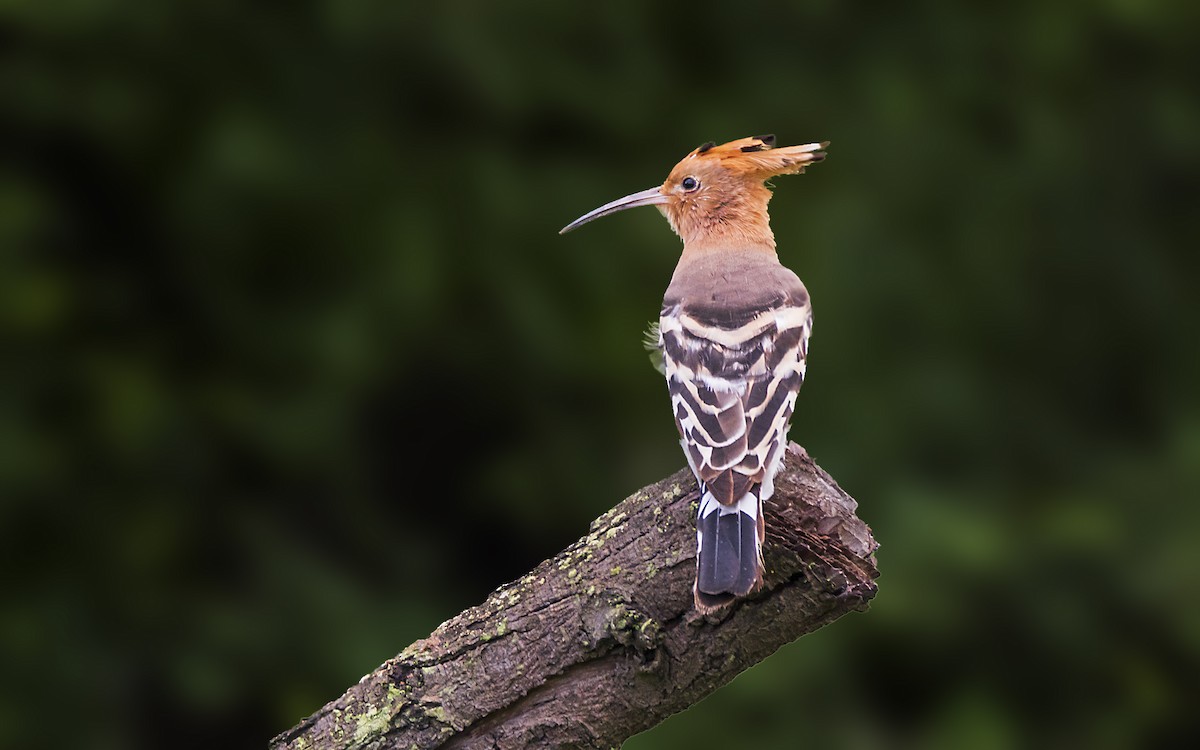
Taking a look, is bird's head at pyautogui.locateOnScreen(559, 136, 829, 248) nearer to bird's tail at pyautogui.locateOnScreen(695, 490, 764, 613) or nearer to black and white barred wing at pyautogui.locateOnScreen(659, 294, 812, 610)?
black and white barred wing at pyautogui.locateOnScreen(659, 294, 812, 610)

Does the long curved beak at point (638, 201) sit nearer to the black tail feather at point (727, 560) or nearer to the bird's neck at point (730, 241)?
the bird's neck at point (730, 241)

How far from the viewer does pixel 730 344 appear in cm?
234

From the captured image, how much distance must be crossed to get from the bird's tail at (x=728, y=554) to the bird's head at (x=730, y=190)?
1094 mm

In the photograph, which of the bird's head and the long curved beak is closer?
the bird's head

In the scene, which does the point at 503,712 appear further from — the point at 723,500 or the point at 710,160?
the point at 710,160

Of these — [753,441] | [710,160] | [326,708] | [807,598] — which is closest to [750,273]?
[710,160]

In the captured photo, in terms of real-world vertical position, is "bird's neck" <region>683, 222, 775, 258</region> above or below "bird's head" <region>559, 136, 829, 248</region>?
below

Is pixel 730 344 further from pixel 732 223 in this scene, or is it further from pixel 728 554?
pixel 732 223

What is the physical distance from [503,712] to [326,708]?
0.32 metres

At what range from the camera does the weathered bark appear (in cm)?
199

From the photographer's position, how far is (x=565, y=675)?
2066 millimetres

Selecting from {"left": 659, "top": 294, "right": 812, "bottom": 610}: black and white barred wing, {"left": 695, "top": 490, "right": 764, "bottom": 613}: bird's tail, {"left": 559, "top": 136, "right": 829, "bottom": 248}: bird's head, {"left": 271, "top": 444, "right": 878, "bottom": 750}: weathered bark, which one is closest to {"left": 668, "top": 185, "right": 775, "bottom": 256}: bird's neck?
{"left": 559, "top": 136, "right": 829, "bottom": 248}: bird's head

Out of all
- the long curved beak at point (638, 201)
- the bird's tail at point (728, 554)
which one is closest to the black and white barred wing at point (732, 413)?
the bird's tail at point (728, 554)

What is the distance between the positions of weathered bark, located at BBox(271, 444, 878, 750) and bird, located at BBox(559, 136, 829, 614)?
0.06 metres
